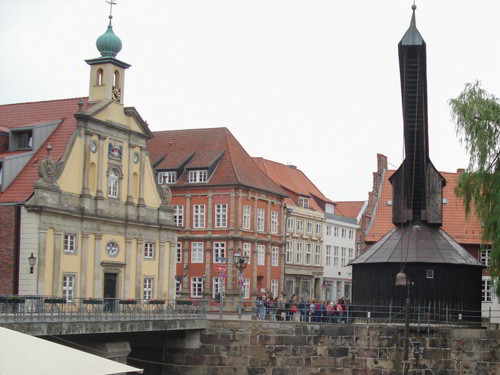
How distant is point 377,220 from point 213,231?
12378 millimetres

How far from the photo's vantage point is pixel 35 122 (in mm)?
45938

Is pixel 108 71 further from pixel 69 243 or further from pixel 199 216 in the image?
pixel 199 216

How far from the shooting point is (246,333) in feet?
124

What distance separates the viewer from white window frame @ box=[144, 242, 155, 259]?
157ft

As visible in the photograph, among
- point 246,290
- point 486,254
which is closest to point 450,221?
point 486,254

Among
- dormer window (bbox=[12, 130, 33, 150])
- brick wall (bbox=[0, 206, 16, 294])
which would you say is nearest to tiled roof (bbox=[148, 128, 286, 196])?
dormer window (bbox=[12, 130, 33, 150])

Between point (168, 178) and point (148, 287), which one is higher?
point (168, 178)

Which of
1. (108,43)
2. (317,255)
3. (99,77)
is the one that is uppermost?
(108,43)

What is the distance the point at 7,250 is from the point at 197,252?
904 inches

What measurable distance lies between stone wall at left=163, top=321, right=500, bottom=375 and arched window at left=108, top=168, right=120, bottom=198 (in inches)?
387

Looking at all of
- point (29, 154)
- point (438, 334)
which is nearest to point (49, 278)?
point (29, 154)

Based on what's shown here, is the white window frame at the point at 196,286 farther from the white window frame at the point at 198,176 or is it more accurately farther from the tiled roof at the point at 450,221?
the tiled roof at the point at 450,221

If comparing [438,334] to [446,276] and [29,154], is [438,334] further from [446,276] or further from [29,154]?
[29,154]

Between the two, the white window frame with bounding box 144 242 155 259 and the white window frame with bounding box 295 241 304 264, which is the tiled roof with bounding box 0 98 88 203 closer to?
Answer: the white window frame with bounding box 144 242 155 259
